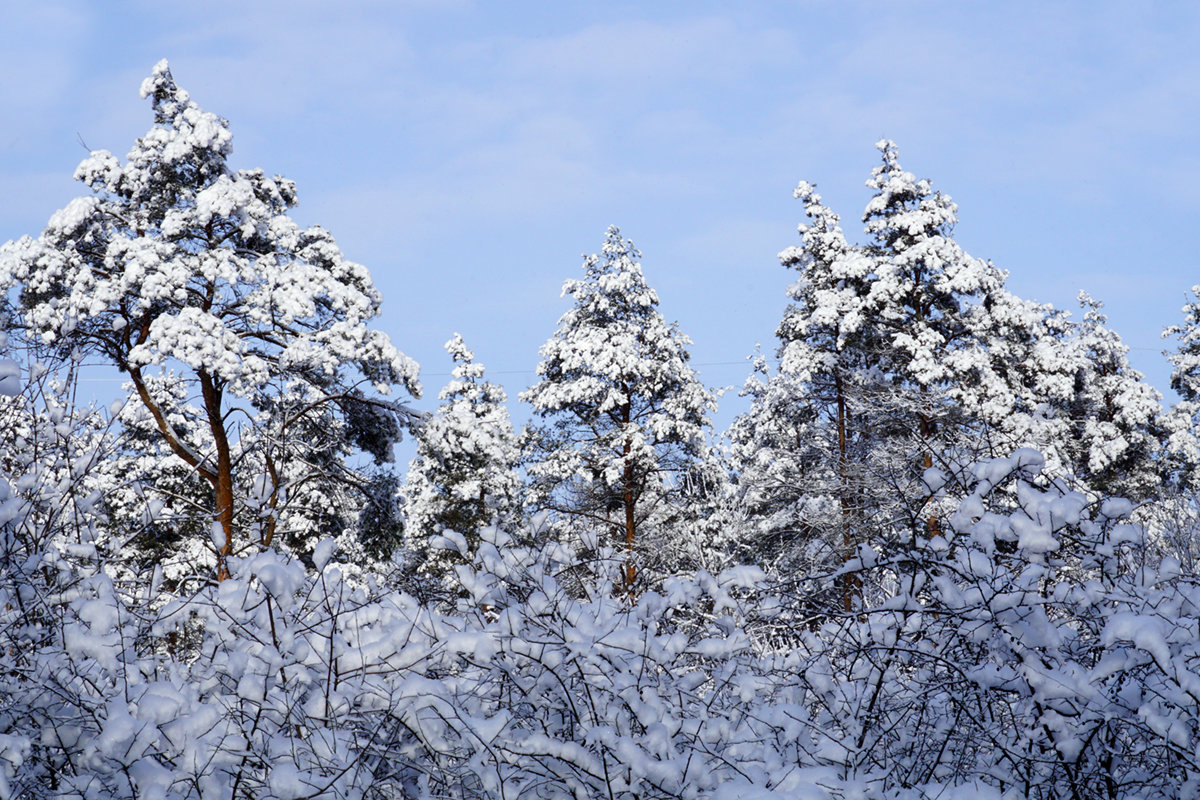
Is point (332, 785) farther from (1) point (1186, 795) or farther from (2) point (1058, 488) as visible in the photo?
(2) point (1058, 488)

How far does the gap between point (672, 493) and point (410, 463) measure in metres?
10.4

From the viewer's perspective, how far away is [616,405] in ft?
72.0

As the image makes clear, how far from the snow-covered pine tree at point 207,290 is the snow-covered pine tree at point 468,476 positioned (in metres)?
9.31

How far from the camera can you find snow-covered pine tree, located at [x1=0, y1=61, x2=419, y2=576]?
548 inches

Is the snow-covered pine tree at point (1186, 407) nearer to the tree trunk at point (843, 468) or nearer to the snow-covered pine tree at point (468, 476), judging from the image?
the tree trunk at point (843, 468)

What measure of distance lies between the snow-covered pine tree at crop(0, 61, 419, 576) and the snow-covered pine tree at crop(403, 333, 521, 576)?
9306mm

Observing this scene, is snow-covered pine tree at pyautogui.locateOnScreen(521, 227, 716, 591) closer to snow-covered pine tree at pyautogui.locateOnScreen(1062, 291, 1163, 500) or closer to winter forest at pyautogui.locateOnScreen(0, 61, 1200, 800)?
snow-covered pine tree at pyautogui.locateOnScreen(1062, 291, 1163, 500)

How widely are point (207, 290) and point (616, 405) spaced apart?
390 inches

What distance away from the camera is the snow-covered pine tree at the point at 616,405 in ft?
69.5

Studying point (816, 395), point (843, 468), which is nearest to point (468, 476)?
point (816, 395)

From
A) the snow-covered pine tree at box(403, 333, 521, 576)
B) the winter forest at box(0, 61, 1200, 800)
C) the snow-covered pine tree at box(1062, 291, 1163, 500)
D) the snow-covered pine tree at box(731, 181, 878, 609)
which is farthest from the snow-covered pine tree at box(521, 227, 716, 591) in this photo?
the winter forest at box(0, 61, 1200, 800)

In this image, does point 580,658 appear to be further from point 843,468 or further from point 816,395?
point 816,395

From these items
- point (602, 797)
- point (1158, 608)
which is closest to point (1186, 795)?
point (1158, 608)

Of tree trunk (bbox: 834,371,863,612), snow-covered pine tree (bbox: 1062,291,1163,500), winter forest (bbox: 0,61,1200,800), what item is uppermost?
snow-covered pine tree (bbox: 1062,291,1163,500)
